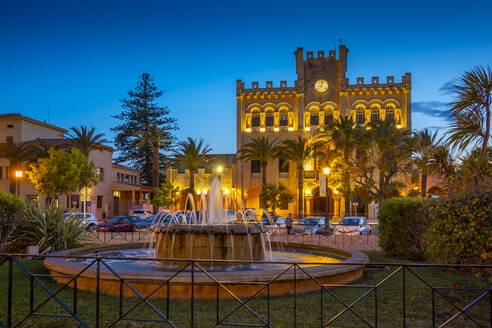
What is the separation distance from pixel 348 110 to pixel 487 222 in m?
43.5

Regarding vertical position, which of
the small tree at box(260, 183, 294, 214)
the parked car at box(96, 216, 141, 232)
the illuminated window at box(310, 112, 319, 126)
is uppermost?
the illuminated window at box(310, 112, 319, 126)

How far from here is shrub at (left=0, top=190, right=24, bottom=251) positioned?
1407cm

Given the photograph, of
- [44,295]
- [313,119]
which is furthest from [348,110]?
[44,295]

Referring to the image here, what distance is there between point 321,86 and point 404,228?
1559 inches

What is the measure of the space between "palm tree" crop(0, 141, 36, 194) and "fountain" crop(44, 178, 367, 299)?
32663 mm

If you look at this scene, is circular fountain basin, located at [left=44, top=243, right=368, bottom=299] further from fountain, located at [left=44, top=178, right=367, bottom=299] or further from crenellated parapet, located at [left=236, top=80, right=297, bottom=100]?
crenellated parapet, located at [left=236, top=80, right=297, bottom=100]

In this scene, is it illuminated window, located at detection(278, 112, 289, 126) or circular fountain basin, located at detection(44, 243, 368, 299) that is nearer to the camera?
circular fountain basin, located at detection(44, 243, 368, 299)

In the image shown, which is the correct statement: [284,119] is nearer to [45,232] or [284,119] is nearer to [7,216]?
[45,232]

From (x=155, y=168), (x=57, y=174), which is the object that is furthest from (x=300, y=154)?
(x=57, y=174)

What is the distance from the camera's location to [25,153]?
4284cm

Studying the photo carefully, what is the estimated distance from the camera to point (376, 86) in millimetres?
50688

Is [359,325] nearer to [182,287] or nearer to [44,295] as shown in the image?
[182,287]

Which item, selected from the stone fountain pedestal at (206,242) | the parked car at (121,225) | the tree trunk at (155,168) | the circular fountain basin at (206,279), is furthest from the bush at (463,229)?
the tree trunk at (155,168)

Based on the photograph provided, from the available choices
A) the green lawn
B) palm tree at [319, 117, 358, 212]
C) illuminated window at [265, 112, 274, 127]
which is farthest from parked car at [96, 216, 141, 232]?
illuminated window at [265, 112, 274, 127]
